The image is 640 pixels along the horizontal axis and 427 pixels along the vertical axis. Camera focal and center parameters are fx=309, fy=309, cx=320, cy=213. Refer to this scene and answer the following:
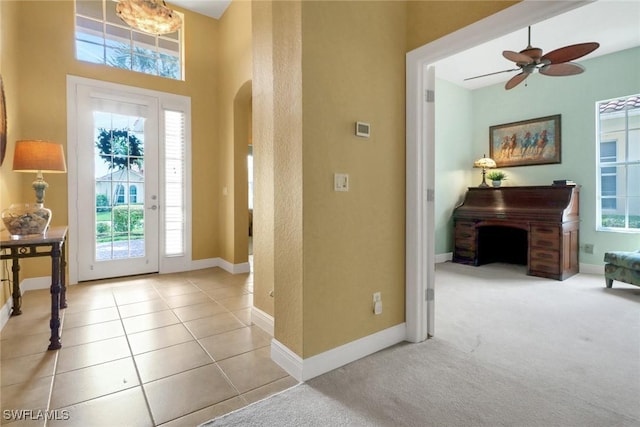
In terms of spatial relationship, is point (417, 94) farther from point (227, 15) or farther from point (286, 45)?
point (227, 15)

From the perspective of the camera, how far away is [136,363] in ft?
6.70

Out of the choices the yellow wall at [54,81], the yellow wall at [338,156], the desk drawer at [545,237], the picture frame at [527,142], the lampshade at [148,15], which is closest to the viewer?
the yellow wall at [338,156]

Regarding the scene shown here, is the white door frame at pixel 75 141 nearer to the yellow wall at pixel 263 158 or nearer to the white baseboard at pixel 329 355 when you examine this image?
the yellow wall at pixel 263 158

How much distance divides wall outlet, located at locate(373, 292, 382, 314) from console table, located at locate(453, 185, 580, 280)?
3.39 meters

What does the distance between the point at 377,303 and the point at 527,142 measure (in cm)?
467

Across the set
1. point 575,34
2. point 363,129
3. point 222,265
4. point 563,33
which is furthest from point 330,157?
point 575,34

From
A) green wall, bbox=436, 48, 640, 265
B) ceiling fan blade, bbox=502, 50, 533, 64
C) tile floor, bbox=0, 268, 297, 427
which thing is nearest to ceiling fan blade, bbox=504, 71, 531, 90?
ceiling fan blade, bbox=502, 50, 533, 64

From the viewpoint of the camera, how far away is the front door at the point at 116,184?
3854 mm

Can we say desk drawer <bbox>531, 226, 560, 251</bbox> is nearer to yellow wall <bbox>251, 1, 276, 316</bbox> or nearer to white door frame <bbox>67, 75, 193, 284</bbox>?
yellow wall <bbox>251, 1, 276, 316</bbox>

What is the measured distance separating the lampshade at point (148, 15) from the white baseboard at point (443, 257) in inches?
195

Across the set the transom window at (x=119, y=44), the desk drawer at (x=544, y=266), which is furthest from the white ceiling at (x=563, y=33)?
the desk drawer at (x=544, y=266)

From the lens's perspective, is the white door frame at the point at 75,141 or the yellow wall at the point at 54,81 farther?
the white door frame at the point at 75,141

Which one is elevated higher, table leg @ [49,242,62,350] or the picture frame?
the picture frame

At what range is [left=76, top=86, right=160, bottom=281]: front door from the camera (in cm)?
385
